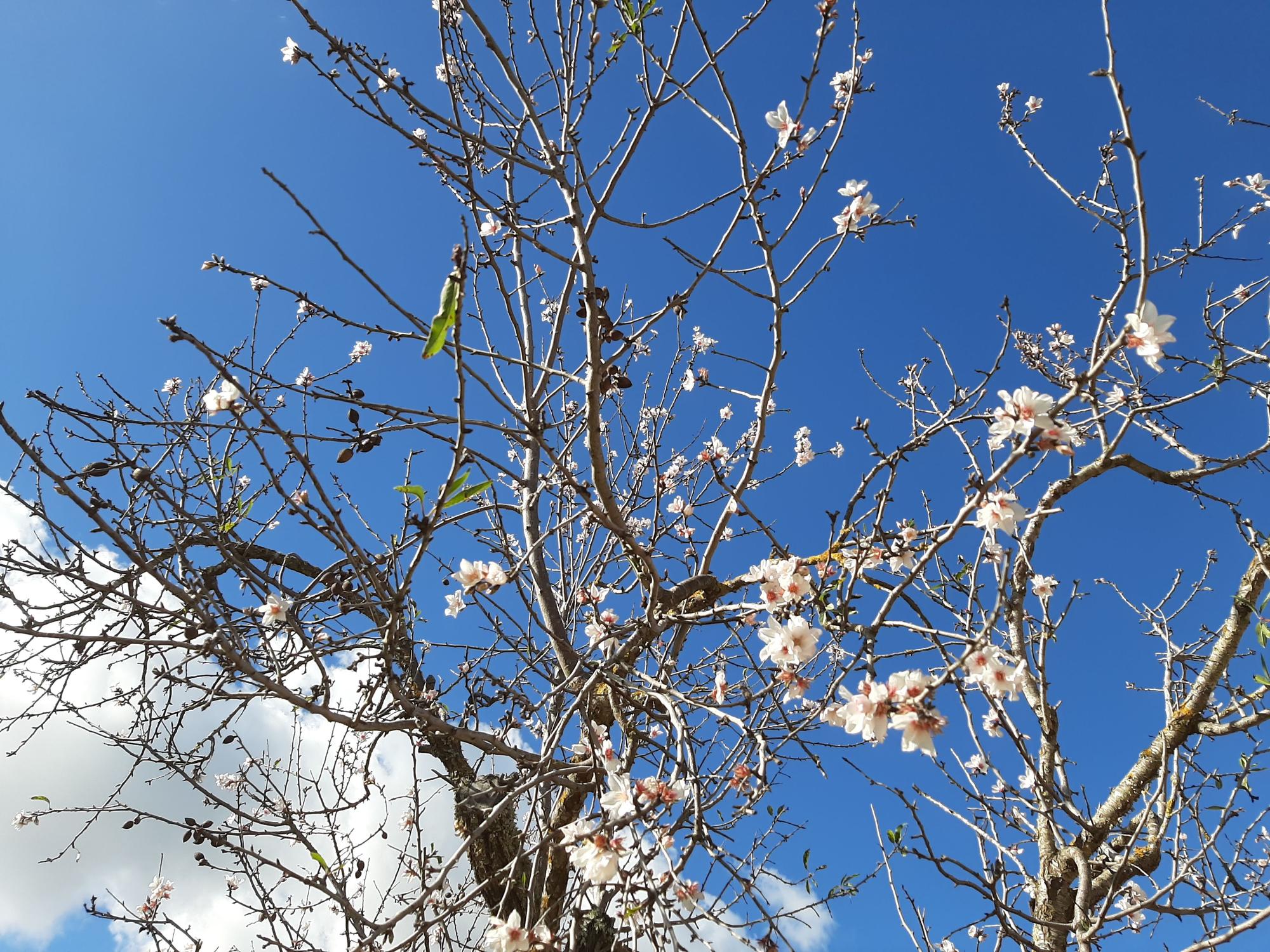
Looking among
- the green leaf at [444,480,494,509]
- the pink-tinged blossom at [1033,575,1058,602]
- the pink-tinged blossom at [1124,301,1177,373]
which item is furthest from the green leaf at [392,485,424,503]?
the pink-tinged blossom at [1033,575,1058,602]

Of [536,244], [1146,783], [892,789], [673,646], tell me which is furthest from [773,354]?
[1146,783]

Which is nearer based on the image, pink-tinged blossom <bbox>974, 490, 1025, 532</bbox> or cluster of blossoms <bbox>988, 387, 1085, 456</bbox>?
cluster of blossoms <bbox>988, 387, 1085, 456</bbox>

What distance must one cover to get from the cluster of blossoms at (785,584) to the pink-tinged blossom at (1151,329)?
0.78 meters

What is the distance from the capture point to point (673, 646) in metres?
2.84

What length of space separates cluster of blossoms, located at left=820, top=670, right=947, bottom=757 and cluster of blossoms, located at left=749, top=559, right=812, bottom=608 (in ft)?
1.23

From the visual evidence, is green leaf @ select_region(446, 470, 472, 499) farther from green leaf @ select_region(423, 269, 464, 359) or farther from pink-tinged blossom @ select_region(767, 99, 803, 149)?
pink-tinged blossom @ select_region(767, 99, 803, 149)

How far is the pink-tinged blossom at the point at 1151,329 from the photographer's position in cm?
131

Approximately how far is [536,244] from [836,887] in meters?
2.29

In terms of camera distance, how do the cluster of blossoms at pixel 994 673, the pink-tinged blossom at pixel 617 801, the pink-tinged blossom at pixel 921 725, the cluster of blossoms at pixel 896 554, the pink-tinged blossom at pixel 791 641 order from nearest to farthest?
the pink-tinged blossom at pixel 921 725 < the cluster of blossoms at pixel 994 673 < the pink-tinged blossom at pixel 617 801 < the pink-tinged blossom at pixel 791 641 < the cluster of blossoms at pixel 896 554

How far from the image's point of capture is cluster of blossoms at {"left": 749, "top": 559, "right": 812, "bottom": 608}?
5.52ft

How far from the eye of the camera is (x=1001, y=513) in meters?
1.40

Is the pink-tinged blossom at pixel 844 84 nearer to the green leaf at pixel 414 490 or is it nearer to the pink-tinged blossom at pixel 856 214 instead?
the pink-tinged blossom at pixel 856 214

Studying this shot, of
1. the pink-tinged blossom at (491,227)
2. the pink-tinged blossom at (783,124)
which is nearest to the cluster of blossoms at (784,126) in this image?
the pink-tinged blossom at (783,124)

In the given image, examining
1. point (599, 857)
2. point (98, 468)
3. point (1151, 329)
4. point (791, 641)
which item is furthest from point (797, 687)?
point (98, 468)
